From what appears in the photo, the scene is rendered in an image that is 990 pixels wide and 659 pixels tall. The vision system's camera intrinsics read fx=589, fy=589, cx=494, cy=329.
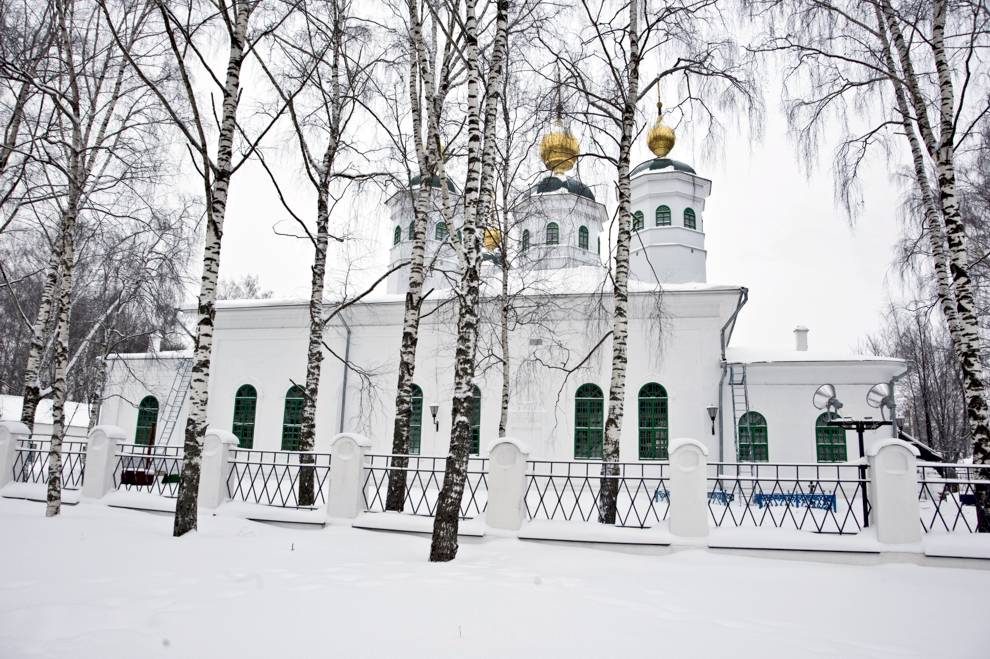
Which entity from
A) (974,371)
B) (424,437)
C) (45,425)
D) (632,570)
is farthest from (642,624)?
(45,425)

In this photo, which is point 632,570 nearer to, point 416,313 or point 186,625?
point 186,625

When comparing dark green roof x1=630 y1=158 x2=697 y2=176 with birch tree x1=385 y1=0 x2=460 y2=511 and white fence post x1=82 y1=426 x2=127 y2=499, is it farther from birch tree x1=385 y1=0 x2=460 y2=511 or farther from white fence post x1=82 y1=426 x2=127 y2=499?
white fence post x1=82 y1=426 x2=127 y2=499

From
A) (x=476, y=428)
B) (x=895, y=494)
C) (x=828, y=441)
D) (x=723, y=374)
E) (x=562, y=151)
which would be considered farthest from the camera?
(x=476, y=428)

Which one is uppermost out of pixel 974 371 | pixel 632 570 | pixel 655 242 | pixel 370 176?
pixel 655 242

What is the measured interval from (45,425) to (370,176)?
94.4 feet

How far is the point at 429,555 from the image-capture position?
6.47 metres

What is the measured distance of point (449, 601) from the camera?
4.59 metres

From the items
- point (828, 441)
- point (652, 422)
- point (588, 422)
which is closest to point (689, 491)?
point (652, 422)

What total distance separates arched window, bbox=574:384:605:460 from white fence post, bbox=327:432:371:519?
28.8 feet

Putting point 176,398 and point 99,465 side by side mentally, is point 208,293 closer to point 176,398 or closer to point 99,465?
point 99,465

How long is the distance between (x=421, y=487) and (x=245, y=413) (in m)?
11.5

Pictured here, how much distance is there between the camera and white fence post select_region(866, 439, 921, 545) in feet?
22.0

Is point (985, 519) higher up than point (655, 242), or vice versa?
point (655, 242)

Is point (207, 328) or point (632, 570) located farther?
point (207, 328)
